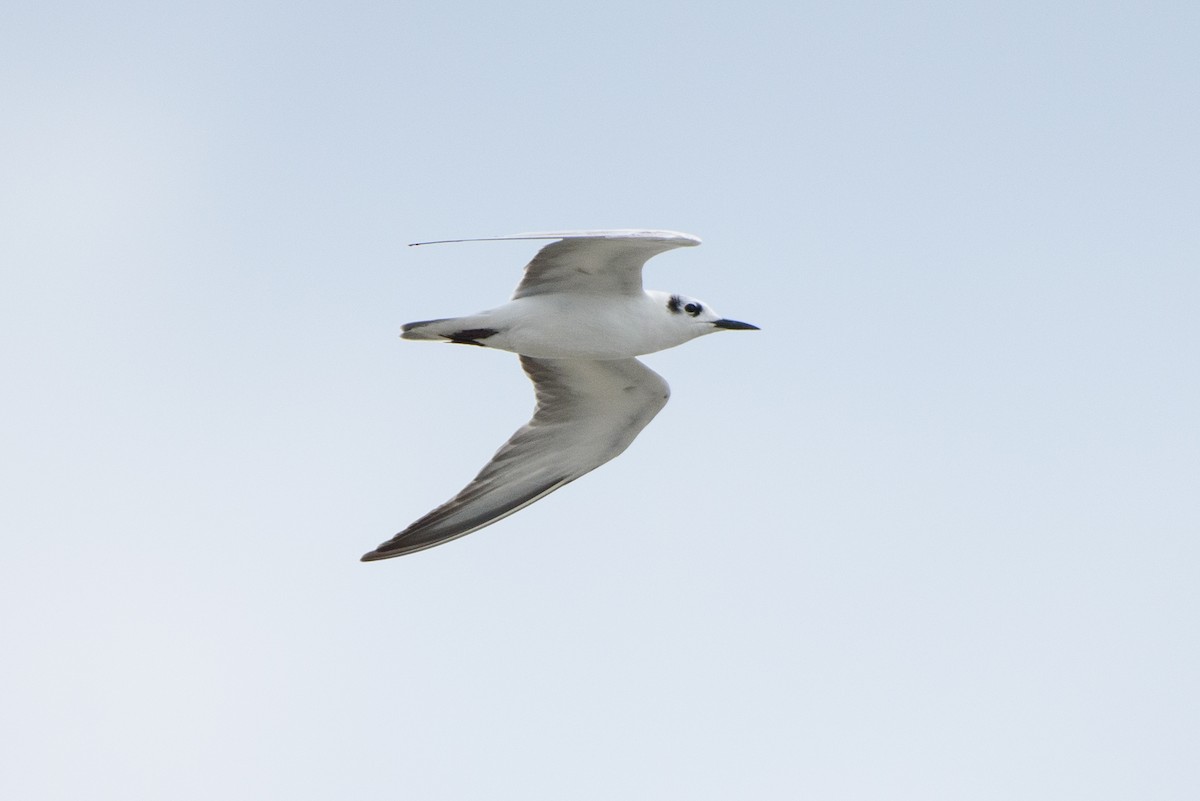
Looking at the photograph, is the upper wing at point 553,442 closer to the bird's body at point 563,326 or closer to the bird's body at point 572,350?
the bird's body at point 572,350

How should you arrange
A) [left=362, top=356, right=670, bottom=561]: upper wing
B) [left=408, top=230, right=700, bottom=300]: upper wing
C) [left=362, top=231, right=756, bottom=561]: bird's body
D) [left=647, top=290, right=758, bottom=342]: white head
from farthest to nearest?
1. [left=362, top=356, right=670, bottom=561]: upper wing
2. [left=647, top=290, right=758, bottom=342]: white head
3. [left=362, top=231, right=756, bottom=561]: bird's body
4. [left=408, top=230, right=700, bottom=300]: upper wing

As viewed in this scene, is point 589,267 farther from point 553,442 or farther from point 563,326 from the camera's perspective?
point 553,442

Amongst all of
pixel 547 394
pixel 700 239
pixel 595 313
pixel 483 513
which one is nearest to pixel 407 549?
pixel 483 513

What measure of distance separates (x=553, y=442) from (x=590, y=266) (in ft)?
8.83

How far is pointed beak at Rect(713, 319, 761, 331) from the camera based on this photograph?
1378 centimetres

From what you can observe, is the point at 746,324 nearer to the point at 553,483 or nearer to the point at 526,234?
the point at 553,483

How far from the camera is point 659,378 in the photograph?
46.7 feet

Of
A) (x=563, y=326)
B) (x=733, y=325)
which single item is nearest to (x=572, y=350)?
(x=563, y=326)

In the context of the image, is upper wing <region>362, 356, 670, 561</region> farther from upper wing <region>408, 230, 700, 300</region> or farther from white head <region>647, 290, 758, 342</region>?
upper wing <region>408, 230, 700, 300</region>

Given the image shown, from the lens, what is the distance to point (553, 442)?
48.4 ft

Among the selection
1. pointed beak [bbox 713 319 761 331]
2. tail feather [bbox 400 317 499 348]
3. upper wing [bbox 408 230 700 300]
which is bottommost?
pointed beak [bbox 713 319 761 331]

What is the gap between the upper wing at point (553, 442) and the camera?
1432 cm

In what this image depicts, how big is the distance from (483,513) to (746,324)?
3102 mm

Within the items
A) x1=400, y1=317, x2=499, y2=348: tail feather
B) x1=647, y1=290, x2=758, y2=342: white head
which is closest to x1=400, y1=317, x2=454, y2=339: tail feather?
x1=400, y1=317, x2=499, y2=348: tail feather
